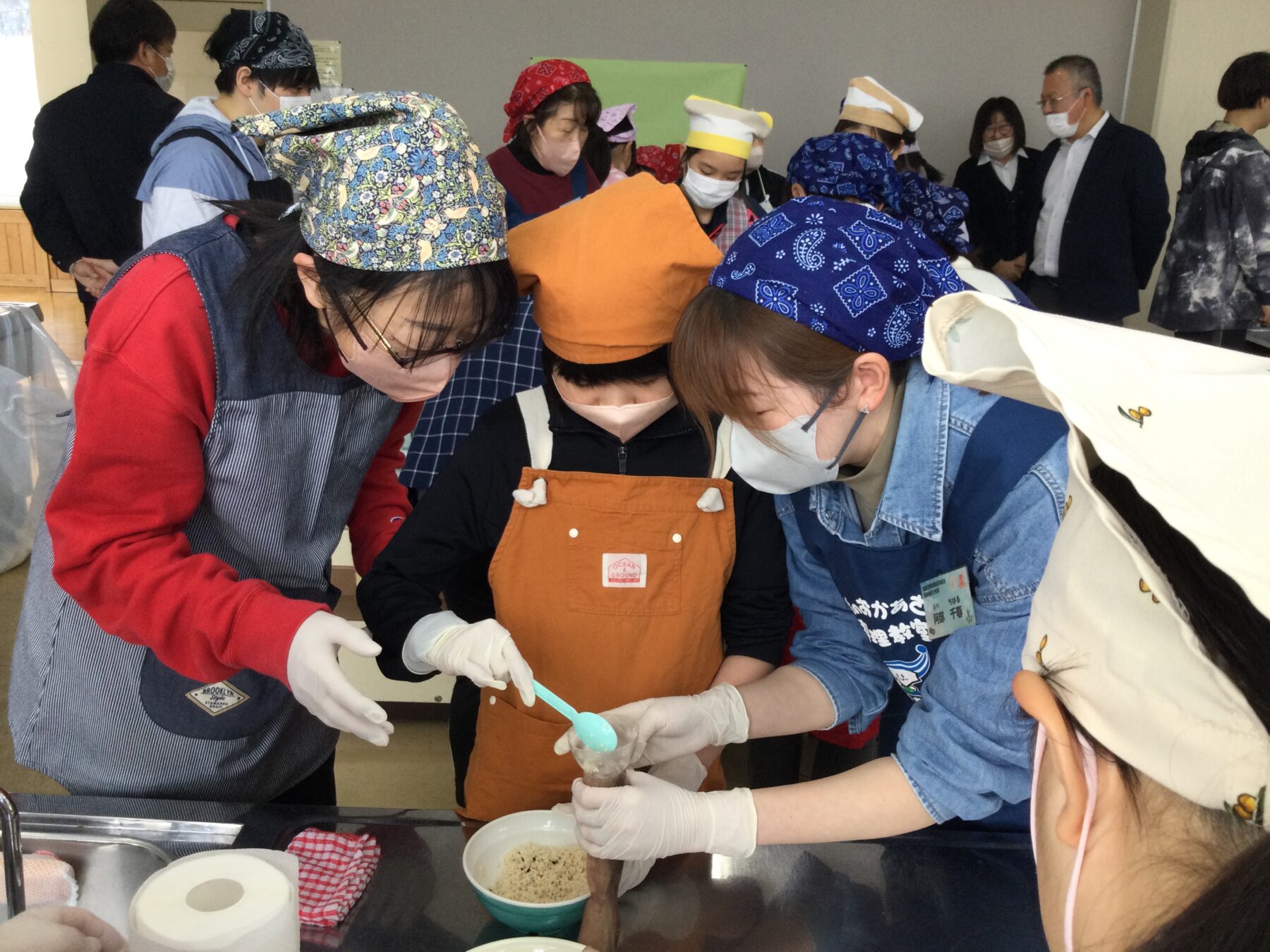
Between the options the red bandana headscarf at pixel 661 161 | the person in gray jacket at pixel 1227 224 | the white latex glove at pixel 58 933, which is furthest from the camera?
the red bandana headscarf at pixel 661 161

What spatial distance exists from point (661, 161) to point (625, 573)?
335cm

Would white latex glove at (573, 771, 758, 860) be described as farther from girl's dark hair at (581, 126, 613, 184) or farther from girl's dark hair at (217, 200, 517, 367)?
girl's dark hair at (581, 126, 613, 184)

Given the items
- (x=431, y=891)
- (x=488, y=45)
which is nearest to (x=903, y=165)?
(x=488, y=45)

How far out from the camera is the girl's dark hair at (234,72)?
2.47m

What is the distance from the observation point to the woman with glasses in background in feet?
15.6

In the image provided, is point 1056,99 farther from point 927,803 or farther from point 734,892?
point 734,892

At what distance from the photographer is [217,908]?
0.77m

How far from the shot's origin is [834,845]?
3.66ft

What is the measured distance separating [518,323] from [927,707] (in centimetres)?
104

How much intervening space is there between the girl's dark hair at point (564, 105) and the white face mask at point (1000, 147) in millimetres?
2669

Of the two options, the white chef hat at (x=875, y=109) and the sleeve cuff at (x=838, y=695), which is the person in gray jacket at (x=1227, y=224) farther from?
the sleeve cuff at (x=838, y=695)

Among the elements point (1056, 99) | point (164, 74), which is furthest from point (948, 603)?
point (1056, 99)

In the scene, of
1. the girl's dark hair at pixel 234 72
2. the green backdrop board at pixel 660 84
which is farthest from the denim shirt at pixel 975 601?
the green backdrop board at pixel 660 84

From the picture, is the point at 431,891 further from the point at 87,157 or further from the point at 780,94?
the point at 780,94
